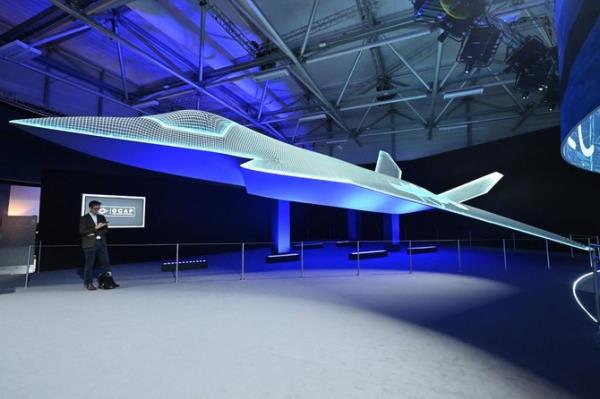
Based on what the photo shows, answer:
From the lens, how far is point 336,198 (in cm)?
627

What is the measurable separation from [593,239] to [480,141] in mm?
6758

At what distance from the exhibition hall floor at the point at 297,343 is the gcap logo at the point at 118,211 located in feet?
10.7

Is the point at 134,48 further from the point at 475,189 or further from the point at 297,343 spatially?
the point at 475,189

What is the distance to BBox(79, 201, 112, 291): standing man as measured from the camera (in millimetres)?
4848

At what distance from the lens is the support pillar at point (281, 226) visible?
1106 centimetres

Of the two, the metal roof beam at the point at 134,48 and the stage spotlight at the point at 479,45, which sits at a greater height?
the metal roof beam at the point at 134,48

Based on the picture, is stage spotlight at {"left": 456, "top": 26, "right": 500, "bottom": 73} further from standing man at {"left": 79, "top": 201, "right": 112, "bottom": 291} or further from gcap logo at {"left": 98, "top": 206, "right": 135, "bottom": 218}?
gcap logo at {"left": 98, "top": 206, "right": 135, "bottom": 218}

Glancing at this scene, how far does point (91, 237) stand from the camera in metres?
4.87

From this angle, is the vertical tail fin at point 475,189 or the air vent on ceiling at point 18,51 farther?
the vertical tail fin at point 475,189

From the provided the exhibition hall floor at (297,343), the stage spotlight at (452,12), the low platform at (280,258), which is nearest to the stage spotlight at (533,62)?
the stage spotlight at (452,12)

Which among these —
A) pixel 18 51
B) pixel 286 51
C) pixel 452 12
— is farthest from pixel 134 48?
pixel 452 12

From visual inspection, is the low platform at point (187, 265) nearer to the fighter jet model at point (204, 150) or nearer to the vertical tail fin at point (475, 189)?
the fighter jet model at point (204, 150)

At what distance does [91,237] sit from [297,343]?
427 cm

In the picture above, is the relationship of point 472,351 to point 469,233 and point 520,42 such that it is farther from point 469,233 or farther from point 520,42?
point 469,233
